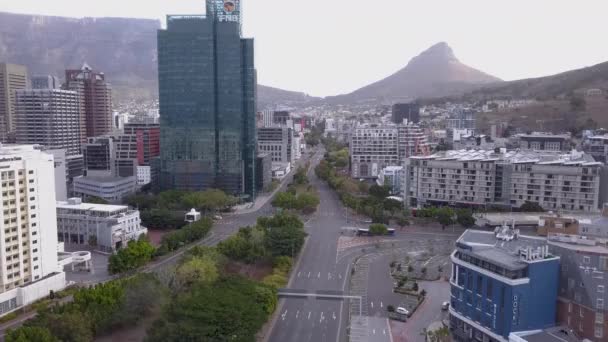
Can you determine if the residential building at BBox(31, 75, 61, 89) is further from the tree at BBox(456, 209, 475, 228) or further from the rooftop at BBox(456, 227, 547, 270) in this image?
the rooftop at BBox(456, 227, 547, 270)

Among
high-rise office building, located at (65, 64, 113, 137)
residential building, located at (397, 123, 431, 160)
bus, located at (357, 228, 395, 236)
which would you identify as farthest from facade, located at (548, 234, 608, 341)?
high-rise office building, located at (65, 64, 113, 137)

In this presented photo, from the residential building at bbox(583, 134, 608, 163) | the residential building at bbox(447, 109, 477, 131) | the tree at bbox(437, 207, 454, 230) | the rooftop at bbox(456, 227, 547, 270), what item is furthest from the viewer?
the residential building at bbox(447, 109, 477, 131)

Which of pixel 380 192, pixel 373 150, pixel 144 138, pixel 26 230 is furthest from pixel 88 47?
pixel 26 230

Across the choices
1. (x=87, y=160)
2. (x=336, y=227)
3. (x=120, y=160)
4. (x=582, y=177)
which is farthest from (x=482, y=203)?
(x=87, y=160)

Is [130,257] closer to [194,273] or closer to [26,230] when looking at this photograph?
[26,230]

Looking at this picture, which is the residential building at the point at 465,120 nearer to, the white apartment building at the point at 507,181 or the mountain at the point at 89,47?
the white apartment building at the point at 507,181

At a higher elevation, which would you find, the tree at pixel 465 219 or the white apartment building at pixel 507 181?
the white apartment building at pixel 507 181

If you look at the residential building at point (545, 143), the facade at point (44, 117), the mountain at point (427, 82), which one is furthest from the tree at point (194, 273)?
the mountain at point (427, 82)

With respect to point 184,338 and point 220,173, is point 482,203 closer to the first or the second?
point 220,173
